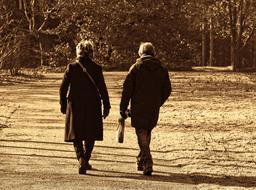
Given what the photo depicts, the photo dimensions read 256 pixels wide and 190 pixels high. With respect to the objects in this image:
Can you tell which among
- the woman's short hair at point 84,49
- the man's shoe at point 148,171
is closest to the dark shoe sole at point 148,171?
the man's shoe at point 148,171

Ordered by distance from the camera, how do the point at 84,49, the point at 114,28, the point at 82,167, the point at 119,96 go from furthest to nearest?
the point at 114,28, the point at 119,96, the point at 84,49, the point at 82,167

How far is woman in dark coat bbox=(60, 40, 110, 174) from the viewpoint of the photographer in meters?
9.21

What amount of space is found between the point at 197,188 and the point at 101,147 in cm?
384

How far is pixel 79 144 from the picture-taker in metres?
9.26

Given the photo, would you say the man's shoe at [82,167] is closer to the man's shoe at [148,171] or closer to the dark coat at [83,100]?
the dark coat at [83,100]

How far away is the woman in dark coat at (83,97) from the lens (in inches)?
363

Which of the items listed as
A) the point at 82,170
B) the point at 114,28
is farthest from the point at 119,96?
the point at 114,28

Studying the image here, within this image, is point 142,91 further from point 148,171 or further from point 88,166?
point 88,166

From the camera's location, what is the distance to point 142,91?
9.23 meters

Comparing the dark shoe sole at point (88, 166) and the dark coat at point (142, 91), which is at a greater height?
the dark coat at point (142, 91)

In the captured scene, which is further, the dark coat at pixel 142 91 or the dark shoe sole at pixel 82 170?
the dark coat at pixel 142 91

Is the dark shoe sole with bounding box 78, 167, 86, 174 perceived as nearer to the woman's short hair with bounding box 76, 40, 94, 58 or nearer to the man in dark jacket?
the man in dark jacket

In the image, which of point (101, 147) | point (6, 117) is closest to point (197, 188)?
point (101, 147)

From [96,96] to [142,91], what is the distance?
→ 0.63 m
